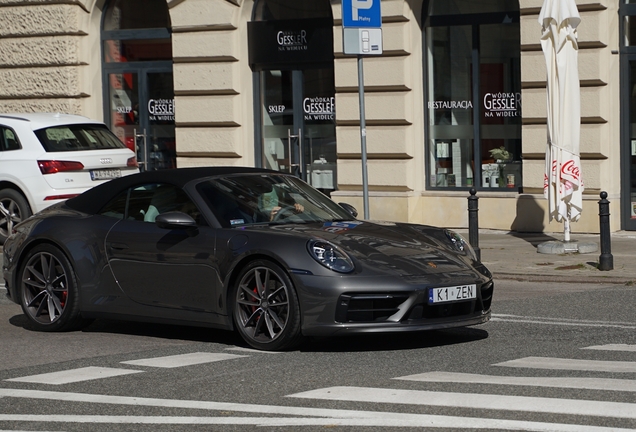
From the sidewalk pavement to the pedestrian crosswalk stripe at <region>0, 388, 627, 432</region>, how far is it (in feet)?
21.8

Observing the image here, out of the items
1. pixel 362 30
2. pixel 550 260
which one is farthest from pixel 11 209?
pixel 550 260

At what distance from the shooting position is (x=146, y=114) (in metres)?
21.9

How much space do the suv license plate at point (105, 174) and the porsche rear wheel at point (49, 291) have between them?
7.09m

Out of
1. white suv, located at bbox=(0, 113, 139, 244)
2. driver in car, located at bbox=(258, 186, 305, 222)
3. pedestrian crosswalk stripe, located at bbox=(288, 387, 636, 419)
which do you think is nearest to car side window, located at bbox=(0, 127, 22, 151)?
white suv, located at bbox=(0, 113, 139, 244)

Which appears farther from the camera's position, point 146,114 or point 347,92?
point 146,114

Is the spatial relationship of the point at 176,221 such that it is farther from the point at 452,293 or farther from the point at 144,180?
the point at 452,293

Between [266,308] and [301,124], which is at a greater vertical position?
[301,124]

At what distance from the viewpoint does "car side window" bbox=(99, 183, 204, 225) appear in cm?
931

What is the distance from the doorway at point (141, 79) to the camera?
21.5m

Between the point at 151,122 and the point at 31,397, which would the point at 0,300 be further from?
the point at 151,122

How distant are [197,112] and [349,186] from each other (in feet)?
9.96

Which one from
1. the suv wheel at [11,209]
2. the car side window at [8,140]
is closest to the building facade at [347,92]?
the car side window at [8,140]

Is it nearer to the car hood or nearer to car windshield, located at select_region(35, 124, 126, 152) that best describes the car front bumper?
the car hood

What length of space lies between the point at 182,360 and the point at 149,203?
1.72m
